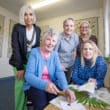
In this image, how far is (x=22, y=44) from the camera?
1567 mm

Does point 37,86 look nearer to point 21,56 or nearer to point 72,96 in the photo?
point 72,96

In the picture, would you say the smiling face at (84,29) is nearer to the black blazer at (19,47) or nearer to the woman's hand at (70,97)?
the black blazer at (19,47)

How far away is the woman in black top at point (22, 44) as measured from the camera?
151cm

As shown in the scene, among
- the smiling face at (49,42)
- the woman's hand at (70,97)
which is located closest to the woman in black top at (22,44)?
the smiling face at (49,42)

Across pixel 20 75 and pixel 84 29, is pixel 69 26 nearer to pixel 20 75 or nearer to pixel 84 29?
pixel 84 29

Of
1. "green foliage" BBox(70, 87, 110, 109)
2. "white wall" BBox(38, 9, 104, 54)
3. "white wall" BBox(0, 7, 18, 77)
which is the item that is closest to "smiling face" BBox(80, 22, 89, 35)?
"green foliage" BBox(70, 87, 110, 109)

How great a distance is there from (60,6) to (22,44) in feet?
10.5

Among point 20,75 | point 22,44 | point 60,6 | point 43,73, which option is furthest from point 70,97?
point 60,6

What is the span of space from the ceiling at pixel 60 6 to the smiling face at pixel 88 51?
113 inches

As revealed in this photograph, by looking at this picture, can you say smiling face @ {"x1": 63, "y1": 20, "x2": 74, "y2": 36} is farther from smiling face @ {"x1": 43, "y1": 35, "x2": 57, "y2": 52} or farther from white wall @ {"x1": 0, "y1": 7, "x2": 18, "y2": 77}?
white wall @ {"x1": 0, "y1": 7, "x2": 18, "y2": 77}

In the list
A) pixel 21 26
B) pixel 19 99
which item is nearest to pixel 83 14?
pixel 21 26

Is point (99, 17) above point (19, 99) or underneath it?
above

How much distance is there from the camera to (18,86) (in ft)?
4.93

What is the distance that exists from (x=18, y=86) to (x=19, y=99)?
130 mm
